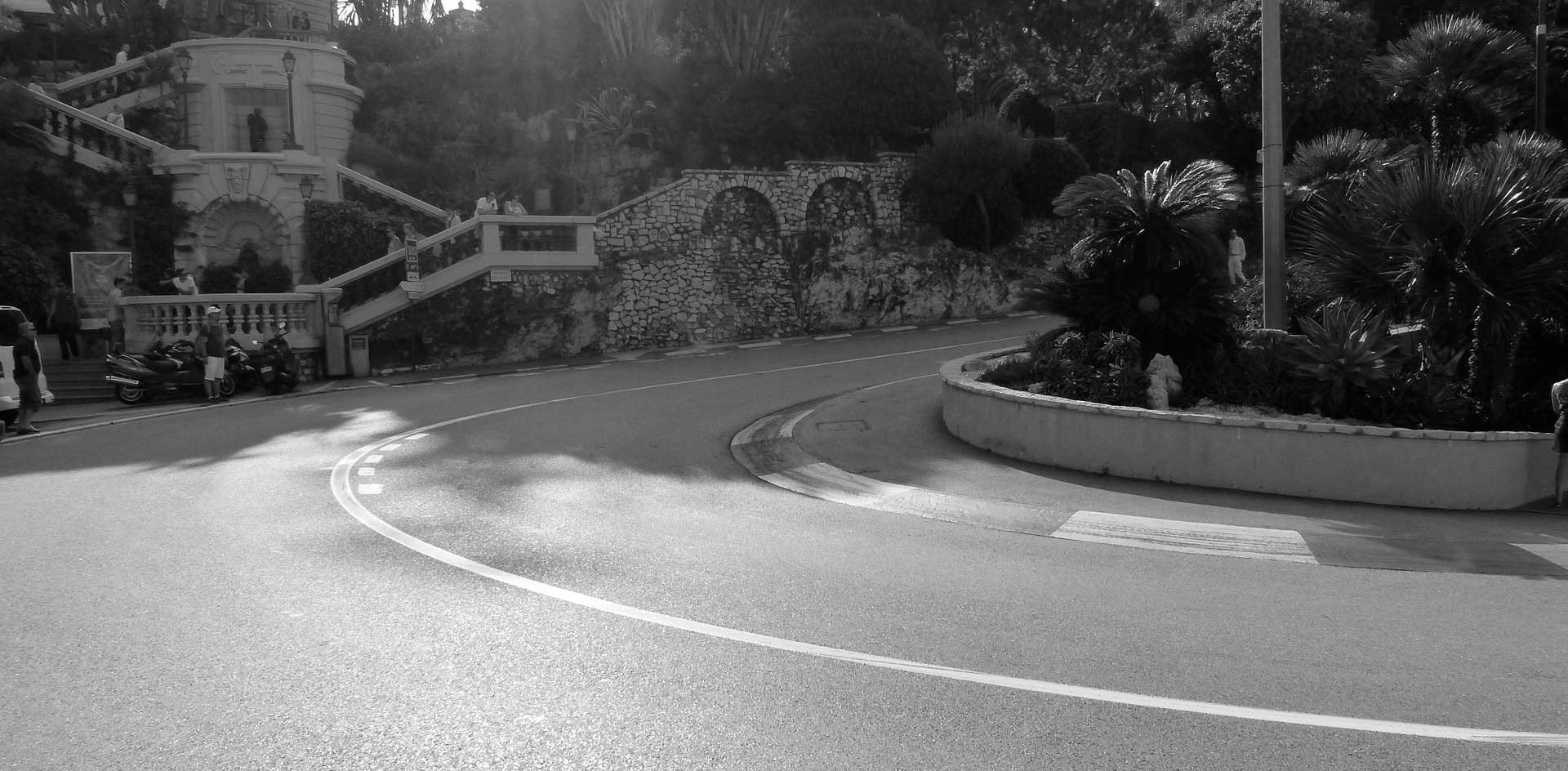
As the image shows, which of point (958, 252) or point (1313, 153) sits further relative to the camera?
point (958, 252)

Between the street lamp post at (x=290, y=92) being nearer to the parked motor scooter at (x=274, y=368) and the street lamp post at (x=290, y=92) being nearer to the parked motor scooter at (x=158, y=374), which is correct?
the parked motor scooter at (x=274, y=368)

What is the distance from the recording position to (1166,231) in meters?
13.4

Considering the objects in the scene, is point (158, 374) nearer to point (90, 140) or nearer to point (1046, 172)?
A: point (90, 140)

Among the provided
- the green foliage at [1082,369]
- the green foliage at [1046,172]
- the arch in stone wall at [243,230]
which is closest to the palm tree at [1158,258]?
the green foliage at [1082,369]

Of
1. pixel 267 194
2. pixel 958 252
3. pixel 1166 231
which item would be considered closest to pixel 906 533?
pixel 1166 231

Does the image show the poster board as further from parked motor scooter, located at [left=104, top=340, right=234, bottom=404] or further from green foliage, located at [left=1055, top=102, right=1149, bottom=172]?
green foliage, located at [left=1055, top=102, right=1149, bottom=172]

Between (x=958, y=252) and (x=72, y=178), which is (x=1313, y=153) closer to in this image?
(x=958, y=252)

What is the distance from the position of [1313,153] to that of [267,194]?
2442 cm

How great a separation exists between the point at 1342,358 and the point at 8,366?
55.9 feet

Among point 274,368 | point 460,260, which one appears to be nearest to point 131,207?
point 460,260

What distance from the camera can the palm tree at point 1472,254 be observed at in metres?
11.8

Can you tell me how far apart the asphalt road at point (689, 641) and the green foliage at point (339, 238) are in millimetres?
19037

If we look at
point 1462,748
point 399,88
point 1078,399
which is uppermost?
point 399,88

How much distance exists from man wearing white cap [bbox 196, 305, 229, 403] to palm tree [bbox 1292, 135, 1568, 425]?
17.7 meters
